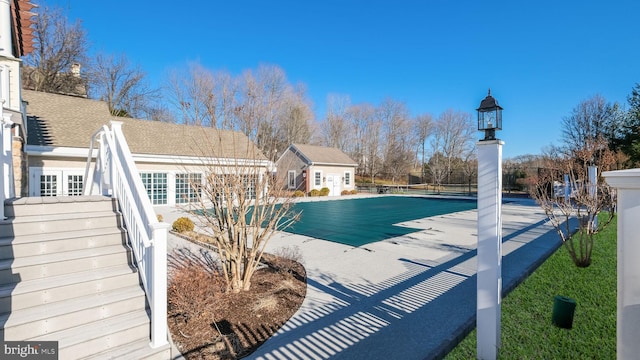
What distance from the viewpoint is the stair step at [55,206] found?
4.15 metres

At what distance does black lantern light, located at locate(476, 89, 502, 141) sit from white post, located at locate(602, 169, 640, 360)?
165 centimetres

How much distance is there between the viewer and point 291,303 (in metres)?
4.64

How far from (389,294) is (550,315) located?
7.60ft

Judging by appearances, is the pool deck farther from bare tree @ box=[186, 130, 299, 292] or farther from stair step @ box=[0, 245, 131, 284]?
stair step @ box=[0, 245, 131, 284]

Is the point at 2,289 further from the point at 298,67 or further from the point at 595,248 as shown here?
the point at 298,67

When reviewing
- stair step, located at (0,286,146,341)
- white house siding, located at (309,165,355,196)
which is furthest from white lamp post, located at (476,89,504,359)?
white house siding, located at (309,165,355,196)

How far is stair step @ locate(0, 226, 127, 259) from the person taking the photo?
3.55m

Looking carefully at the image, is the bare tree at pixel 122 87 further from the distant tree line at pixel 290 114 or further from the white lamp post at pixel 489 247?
the white lamp post at pixel 489 247

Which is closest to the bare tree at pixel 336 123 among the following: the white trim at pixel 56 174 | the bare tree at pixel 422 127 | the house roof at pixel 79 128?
the bare tree at pixel 422 127

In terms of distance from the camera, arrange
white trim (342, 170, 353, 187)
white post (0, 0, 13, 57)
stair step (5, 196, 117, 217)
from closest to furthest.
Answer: stair step (5, 196, 117, 217)
white post (0, 0, 13, 57)
white trim (342, 170, 353, 187)

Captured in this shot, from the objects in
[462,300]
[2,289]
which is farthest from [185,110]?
[462,300]

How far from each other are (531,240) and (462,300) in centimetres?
623

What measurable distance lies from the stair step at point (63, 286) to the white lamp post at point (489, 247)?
425 centimetres

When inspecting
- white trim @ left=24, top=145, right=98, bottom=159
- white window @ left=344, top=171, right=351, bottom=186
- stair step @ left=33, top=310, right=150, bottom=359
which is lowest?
stair step @ left=33, top=310, right=150, bottom=359
